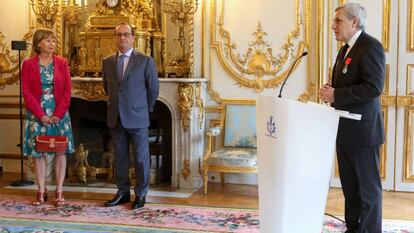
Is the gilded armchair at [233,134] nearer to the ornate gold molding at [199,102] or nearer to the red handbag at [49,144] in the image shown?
the ornate gold molding at [199,102]

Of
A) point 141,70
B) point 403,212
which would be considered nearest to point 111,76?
point 141,70

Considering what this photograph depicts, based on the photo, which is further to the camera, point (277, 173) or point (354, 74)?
point (354, 74)

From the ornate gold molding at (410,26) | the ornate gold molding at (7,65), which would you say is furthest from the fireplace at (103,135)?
the ornate gold molding at (410,26)

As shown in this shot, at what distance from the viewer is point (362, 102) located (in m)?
3.13

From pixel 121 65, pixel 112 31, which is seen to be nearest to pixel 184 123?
pixel 121 65

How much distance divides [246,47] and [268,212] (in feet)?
9.11

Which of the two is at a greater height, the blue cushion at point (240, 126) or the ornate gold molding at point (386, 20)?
the ornate gold molding at point (386, 20)

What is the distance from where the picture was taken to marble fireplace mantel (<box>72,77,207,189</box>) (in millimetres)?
5309

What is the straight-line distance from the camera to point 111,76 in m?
4.51

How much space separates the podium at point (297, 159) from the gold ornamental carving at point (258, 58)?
→ 255 centimetres

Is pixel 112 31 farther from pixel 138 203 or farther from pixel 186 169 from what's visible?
pixel 138 203

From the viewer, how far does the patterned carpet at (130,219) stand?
3.90 m

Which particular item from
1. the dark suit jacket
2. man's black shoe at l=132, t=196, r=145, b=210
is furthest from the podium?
man's black shoe at l=132, t=196, r=145, b=210

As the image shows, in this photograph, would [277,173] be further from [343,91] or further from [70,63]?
[70,63]
